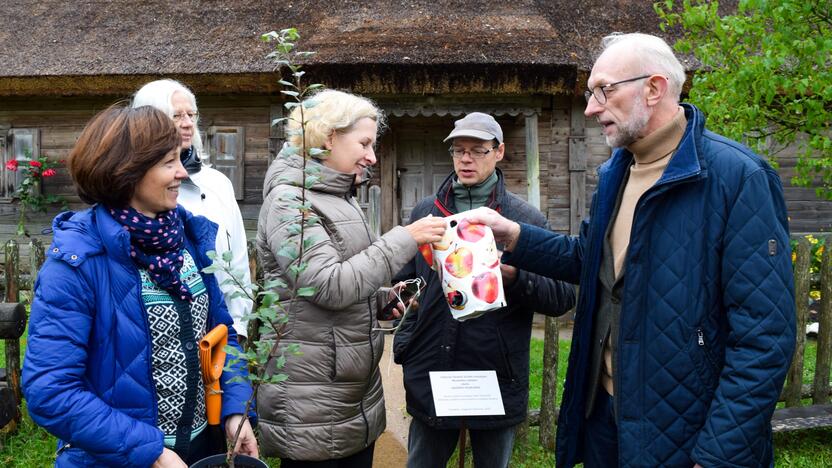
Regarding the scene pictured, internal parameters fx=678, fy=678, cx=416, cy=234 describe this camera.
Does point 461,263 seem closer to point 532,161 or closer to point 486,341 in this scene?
point 486,341

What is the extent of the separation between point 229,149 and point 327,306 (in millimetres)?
7766

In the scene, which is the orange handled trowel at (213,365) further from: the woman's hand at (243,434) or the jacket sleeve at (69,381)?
the jacket sleeve at (69,381)

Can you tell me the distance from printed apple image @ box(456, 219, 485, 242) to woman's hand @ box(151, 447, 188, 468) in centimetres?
108

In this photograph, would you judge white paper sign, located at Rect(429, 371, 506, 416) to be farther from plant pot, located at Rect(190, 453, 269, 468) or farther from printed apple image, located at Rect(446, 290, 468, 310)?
plant pot, located at Rect(190, 453, 269, 468)

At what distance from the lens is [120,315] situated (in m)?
1.73

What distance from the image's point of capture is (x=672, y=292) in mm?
1855

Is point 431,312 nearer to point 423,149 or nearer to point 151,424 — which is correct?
point 151,424

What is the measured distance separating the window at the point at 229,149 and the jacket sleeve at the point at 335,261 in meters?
7.47

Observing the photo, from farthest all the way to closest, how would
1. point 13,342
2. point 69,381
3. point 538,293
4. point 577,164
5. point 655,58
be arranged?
point 577,164, point 13,342, point 538,293, point 655,58, point 69,381

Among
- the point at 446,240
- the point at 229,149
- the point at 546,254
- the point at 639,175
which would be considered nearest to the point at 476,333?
the point at 546,254

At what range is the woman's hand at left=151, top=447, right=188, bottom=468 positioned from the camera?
1.73 m

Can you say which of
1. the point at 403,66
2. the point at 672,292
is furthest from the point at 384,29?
the point at 672,292

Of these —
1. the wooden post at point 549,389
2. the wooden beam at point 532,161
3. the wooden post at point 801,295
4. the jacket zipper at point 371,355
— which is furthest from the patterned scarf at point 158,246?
the wooden beam at point 532,161

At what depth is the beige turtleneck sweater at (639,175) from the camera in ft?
6.57
